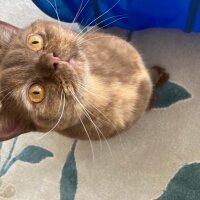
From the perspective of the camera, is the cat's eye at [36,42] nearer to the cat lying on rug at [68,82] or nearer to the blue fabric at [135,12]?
the cat lying on rug at [68,82]

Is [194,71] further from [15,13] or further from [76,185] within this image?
[15,13]

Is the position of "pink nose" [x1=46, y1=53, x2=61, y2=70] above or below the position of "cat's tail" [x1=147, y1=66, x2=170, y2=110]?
above

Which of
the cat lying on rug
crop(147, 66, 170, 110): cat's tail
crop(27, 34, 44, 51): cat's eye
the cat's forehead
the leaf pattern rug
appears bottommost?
the leaf pattern rug

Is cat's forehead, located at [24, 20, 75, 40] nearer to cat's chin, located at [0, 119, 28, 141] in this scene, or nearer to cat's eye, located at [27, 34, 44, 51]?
cat's eye, located at [27, 34, 44, 51]

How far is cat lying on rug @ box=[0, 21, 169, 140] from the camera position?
909 millimetres

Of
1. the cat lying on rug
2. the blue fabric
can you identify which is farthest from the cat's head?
the blue fabric

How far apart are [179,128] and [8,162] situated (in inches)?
24.5

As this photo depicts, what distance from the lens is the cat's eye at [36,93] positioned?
91 cm

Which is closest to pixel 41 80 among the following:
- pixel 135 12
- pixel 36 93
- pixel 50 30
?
pixel 36 93

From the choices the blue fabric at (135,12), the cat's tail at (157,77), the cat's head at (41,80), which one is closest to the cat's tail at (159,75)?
the cat's tail at (157,77)

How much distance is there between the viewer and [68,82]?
0.90m

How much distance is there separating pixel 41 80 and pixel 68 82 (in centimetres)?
6

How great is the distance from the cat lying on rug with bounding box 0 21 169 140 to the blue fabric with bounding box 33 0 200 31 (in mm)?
149

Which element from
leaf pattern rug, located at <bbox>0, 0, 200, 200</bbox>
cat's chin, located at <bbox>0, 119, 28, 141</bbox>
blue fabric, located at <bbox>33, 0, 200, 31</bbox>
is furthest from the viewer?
leaf pattern rug, located at <bbox>0, 0, 200, 200</bbox>
